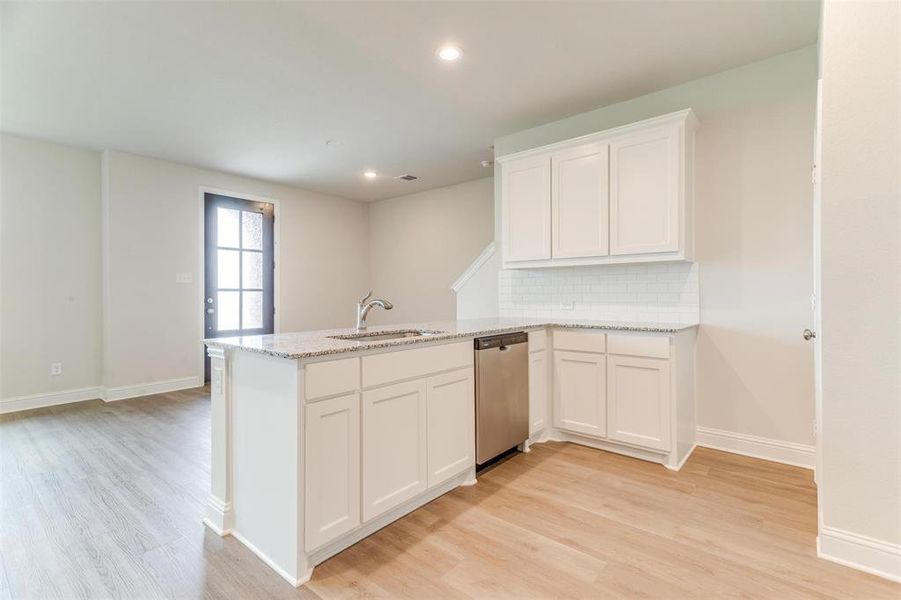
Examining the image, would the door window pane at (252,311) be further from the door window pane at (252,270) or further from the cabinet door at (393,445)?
the cabinet door at (393,445)

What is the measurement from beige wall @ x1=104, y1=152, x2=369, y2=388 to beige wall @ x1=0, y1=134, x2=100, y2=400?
0.80 ft

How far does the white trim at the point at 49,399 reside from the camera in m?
4.11

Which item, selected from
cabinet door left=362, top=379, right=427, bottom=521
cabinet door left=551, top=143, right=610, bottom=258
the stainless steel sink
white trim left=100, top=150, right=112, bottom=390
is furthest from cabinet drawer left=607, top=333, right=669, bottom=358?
white trim left=100, top=150, right=112, bottom=390

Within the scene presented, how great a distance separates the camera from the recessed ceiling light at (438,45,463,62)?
8.76 ft

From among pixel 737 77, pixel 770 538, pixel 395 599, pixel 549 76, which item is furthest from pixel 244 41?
pixel 770 538

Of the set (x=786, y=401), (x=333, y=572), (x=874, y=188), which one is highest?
(x=874, y=188)

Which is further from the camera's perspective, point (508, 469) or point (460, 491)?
point (508, 469)

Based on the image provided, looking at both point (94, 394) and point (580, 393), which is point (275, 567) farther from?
point (94, 394)

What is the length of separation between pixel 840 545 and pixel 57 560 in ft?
10.7

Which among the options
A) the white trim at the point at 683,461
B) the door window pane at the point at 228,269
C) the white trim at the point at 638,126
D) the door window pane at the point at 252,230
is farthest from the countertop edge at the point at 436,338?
the door window pane at the point at 252,230

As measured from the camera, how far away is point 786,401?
110 inches

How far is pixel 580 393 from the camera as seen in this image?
3.04 metres

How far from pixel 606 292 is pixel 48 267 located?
5.45 m

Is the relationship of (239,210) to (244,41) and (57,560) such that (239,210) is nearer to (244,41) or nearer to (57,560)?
(244,41)
